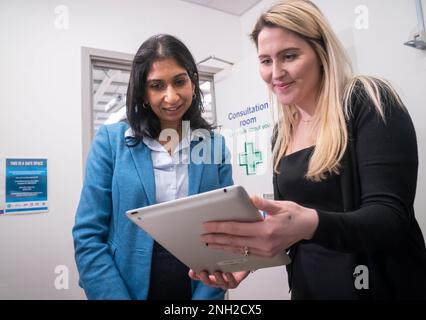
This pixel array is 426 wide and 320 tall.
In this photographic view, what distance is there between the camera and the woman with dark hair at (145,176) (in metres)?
0.80

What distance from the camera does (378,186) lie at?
0.52 m

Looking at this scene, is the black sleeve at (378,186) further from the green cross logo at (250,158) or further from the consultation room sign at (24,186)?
the consultation room sign at (24,186)

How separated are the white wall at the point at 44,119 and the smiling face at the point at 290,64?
1409mm

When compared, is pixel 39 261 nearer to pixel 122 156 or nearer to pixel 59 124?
pixel 59 124

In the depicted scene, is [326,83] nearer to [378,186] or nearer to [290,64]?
[290,64]

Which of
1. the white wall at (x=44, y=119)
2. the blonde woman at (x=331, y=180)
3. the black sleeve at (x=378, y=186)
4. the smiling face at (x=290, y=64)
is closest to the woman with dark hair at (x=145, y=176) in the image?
Answer: the blonde woman at (x=331, y=180)

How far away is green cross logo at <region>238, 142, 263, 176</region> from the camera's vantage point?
1.89 m

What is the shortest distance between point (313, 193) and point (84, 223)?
580 mm

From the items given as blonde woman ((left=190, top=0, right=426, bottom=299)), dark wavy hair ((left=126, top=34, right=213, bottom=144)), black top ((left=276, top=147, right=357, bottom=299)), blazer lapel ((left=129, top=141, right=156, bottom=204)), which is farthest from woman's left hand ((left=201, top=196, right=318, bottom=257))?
dark wavy hair ((left=126, top=34, right=213, bottom=144))

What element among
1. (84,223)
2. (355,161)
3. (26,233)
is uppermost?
(355,161)

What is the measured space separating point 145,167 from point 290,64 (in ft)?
1.53

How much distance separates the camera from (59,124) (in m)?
1.79

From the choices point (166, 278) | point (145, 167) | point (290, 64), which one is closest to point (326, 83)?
point (290, 64)
